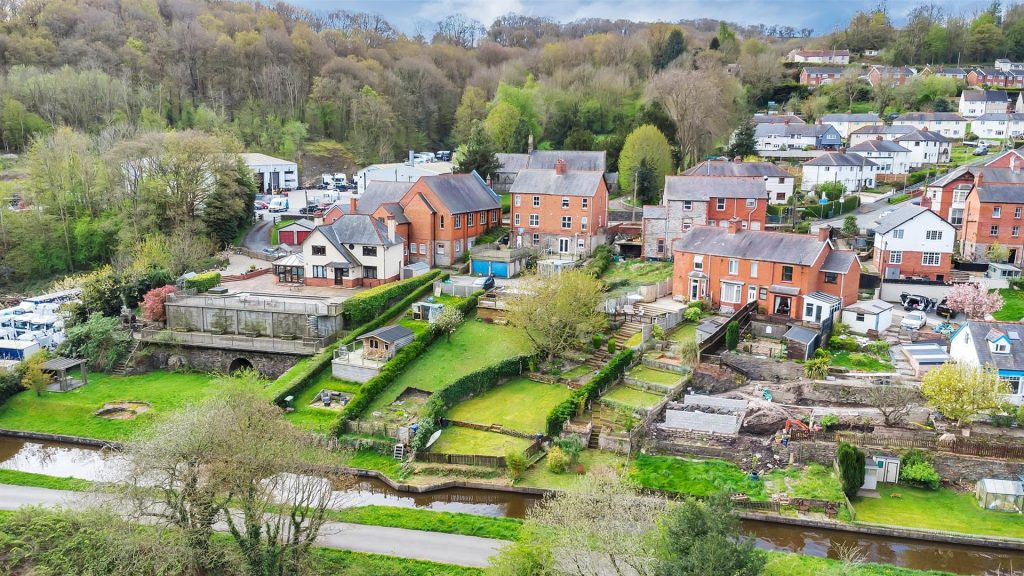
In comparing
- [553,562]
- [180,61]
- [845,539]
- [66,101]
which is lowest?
[845,539]

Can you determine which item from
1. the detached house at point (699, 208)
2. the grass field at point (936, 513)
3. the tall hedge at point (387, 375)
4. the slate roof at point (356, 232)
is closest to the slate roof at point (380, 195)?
the slate roof at point (356, 232)

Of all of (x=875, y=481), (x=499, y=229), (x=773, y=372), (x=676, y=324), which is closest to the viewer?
(x=875, y=481)

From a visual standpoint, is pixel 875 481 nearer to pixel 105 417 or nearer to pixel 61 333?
pixel 105 417

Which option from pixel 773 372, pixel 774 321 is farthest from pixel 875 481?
pixel 774 321

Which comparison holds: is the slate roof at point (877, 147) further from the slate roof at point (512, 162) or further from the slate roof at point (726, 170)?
the slate roof at point (512, 162)

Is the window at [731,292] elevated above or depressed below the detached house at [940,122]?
below

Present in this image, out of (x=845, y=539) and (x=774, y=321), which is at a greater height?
(x=774, y=321)

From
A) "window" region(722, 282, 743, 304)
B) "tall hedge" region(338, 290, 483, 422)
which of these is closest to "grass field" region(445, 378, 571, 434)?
"tall hedge" region(338, 290, 483, 422)
